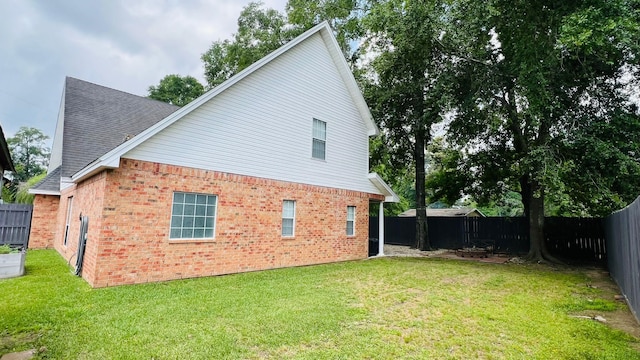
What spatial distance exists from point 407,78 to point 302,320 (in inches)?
512

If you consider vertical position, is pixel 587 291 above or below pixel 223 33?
below

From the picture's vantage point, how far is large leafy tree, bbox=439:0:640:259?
28.3 ft

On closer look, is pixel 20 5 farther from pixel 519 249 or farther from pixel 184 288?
pixel 519 249

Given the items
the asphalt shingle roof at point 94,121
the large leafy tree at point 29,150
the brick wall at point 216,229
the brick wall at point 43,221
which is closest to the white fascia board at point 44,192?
the asphalt shingle roof at point 94,121

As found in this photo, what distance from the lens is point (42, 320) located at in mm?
4652

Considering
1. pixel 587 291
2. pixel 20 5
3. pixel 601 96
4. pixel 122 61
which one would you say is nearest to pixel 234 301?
pixel 587 291

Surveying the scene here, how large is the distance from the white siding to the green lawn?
10.5 feet

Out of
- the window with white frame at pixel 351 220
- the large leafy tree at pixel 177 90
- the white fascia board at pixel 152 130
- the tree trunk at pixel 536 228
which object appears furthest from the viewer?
the large leafy tree at pixel 177 90

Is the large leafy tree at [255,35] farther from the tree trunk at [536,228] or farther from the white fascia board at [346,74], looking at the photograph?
the tree trunk at [536,228]

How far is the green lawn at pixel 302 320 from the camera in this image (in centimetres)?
380

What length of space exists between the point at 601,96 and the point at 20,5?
1949 centimetres

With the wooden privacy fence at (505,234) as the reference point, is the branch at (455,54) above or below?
above

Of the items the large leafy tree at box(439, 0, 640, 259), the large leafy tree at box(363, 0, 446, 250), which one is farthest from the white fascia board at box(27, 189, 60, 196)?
the large leafy tree at box(439, 0, 640, 259)

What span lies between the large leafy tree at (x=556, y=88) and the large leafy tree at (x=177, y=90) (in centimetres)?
2504
